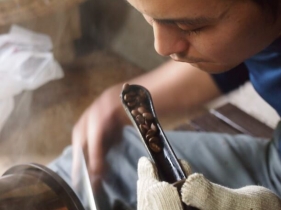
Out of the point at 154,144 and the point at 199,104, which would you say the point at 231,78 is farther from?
the point at 154,144

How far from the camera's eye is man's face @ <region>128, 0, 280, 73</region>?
1.12 ft

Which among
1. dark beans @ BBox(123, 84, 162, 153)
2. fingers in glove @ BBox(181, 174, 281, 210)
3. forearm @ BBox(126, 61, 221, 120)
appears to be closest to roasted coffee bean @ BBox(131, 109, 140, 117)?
dark beans @ BBox(123, 84, 162, 153)

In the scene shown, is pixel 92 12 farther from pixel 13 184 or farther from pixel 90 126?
pixel 13 184

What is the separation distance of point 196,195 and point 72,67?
69cm

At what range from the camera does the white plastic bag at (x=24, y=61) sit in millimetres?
774

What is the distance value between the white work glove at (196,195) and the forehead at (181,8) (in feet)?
0.43

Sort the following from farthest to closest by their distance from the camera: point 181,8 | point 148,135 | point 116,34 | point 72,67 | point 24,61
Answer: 1. point 116,34
2. point 72,67
3. point 24,61
4. point 148,135
5. point 181,8

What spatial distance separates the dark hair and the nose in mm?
70

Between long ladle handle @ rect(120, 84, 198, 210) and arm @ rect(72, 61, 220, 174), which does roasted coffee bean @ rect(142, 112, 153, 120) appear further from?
arm @ rect(72, 61, 220, 174)

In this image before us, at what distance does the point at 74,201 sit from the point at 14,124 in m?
0.28

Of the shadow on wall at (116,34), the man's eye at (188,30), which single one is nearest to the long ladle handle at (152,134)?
the man's eye at (188,30)

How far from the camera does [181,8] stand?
0.34 meters

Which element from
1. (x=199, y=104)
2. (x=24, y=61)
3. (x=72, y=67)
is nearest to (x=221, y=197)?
(x=199, y=104)

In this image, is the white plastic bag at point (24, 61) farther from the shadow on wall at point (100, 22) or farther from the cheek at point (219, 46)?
the cheek at point (219, 46)
